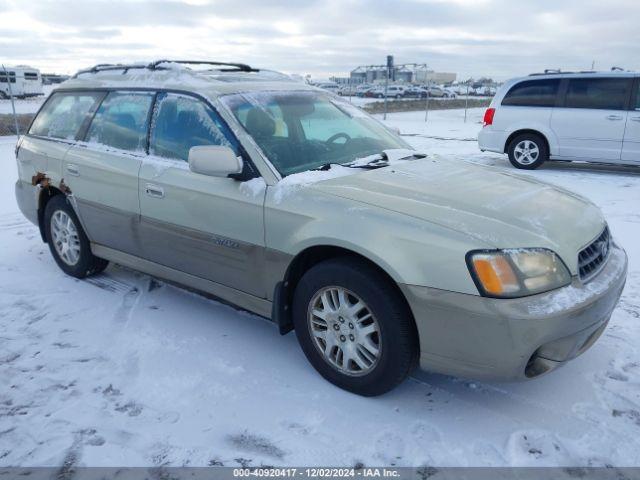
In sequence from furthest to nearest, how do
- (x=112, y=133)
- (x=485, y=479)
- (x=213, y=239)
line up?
(x=112, y=133), (x=213, y=239), (x=485, y=479)

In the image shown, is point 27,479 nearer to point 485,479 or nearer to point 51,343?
point 51,343

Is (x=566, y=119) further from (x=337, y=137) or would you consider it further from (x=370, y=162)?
(x=370, y=162)

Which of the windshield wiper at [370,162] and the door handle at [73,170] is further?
the door handle at [73,170]

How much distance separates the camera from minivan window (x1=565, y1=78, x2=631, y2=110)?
29.7 ft

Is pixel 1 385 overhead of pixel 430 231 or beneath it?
beneath

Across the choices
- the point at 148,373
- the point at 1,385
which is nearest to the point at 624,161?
the point at 148,373

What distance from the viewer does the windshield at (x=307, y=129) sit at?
3.34 metres

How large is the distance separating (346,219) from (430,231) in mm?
445

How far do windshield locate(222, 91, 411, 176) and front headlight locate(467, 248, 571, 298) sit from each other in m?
1.26

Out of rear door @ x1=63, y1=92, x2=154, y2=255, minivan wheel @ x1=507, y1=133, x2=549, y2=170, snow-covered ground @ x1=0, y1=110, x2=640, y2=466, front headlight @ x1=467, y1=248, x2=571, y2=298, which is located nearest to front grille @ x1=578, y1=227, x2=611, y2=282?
front headlight @ x1=467, y1=248, x2=571, y2=298

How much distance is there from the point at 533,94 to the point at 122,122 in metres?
7.94

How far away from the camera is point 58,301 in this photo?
13.8 feet

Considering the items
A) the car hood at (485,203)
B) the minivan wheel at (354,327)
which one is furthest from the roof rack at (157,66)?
the minivan wheel at (354,327)

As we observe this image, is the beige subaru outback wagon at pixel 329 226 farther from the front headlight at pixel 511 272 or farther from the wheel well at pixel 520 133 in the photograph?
the wheel well at pixel 520 133
